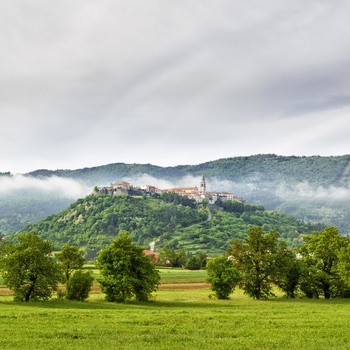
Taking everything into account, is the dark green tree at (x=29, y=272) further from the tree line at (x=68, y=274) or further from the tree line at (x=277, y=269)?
the tree line at (x=277, y=269)

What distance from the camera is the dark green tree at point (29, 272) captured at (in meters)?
47.9

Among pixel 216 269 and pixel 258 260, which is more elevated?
pixel 258 260

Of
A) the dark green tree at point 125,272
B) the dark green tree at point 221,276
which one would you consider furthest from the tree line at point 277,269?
the dark green tree at point 125,272

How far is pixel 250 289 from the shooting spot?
197ft

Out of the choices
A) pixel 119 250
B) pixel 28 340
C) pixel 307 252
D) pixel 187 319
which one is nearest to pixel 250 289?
pixel 307 252

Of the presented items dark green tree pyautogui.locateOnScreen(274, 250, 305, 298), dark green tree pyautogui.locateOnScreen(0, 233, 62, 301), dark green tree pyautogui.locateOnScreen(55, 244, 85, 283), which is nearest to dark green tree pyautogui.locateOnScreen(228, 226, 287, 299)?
dark green tree pyautogui.locateOnScreen(274, 250, 305, 298)

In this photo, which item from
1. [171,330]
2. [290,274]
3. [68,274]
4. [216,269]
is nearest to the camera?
[171,330]

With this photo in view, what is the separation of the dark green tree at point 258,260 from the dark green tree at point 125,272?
12.6 metres

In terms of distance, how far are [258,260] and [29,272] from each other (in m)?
29.8

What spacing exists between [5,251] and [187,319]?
1056 inches

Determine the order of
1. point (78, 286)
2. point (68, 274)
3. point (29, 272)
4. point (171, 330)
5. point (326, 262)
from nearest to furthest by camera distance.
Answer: point (171, 330) → point (29, 272) → point (78, 286) → point (68, 274) → point (326, 262)

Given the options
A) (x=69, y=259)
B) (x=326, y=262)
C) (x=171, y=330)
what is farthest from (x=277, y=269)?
(x=171, y=330)

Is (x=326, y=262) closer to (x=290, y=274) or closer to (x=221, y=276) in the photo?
(x=290, y=274)

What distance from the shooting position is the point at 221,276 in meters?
59.9
